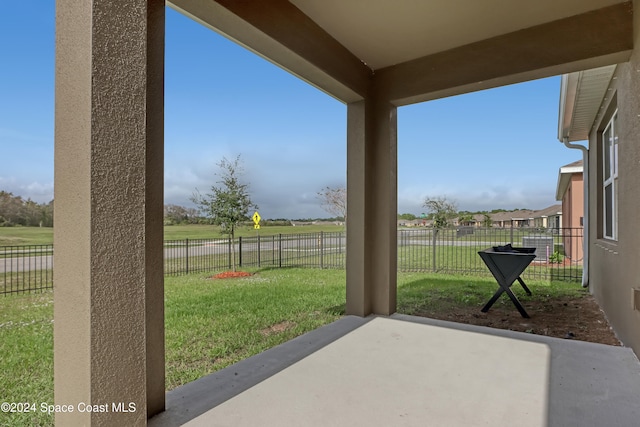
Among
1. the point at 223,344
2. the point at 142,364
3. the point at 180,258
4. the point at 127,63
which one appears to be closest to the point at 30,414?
the point at 142,364

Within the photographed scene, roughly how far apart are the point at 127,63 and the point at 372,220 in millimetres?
2872

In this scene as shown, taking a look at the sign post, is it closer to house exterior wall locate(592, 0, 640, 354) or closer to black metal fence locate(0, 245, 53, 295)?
black metal fence locate(0, 245, 53, 295)

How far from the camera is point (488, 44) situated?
3.08 meters

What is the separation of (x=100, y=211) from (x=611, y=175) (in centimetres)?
510

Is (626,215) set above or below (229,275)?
above

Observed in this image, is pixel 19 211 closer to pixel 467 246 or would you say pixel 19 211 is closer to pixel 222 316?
pixel 222 316

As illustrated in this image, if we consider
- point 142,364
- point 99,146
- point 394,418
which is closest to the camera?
point 99,146

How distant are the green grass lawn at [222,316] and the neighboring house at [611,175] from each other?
1386 mm

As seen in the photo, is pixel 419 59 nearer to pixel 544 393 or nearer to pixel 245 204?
pixel 544 393

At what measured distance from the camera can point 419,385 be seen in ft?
7.07

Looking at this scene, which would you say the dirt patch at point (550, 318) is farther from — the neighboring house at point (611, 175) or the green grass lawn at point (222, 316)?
the green grass lawn at point (222, 316)

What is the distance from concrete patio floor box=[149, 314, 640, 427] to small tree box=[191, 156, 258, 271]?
251 inches

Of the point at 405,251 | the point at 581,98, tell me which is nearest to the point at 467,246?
the point at 405,251

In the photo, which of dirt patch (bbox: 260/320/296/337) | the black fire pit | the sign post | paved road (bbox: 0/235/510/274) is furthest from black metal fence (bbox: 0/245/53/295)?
the black fire pit
